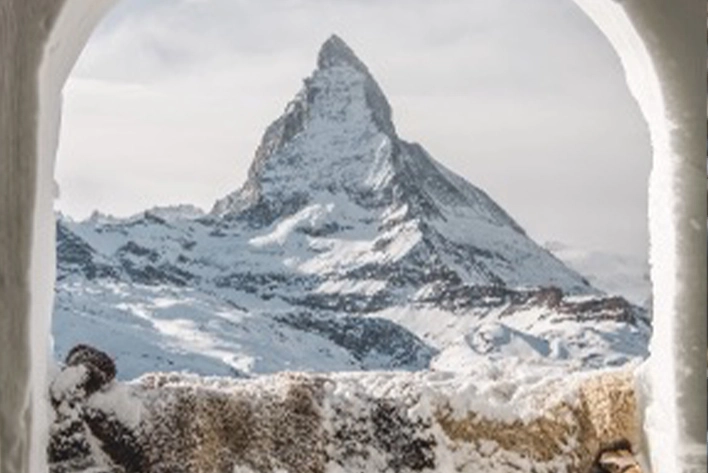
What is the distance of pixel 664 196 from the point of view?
448 centimetres

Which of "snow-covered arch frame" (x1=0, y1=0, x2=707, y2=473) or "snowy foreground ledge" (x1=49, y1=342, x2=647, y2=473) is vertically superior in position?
"snow-covered arch frame" (x1=0, y1=0, x2=707, y2=473)

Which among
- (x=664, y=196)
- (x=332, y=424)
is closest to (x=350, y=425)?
(x=332, y=424)

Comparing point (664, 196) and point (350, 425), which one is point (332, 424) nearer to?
point (350, 425)

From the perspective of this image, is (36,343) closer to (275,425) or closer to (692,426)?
(275,425)

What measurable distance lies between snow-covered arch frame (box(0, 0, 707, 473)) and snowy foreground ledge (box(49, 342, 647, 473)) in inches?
18.0

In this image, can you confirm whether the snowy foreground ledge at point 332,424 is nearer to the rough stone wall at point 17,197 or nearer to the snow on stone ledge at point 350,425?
the snow on stone ledge at point 350,425

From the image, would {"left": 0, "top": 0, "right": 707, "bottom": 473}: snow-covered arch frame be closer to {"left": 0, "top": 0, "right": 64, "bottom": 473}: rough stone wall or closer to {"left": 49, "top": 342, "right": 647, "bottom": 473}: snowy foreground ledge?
{"left": 0, "top": 0, "right": 64, "bottom": 473}: rough stone wall

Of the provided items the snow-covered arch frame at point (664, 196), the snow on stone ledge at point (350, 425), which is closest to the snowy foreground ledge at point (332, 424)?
the snow on stone ledge at point (350, 425)

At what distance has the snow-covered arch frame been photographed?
4.31 meters

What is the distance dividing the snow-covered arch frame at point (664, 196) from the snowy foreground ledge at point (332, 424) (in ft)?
1.50

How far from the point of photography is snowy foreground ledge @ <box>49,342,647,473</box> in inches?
192

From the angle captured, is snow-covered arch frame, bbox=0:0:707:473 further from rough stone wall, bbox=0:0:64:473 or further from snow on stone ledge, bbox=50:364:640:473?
snow on stone ledge, bbox=50:364:640:473

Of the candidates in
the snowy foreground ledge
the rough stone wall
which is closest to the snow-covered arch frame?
the rough stone wall

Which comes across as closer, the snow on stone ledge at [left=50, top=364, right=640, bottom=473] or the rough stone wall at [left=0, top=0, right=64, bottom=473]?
the rough stone wall at [left=0, top=0, right=64, bottom=473]
